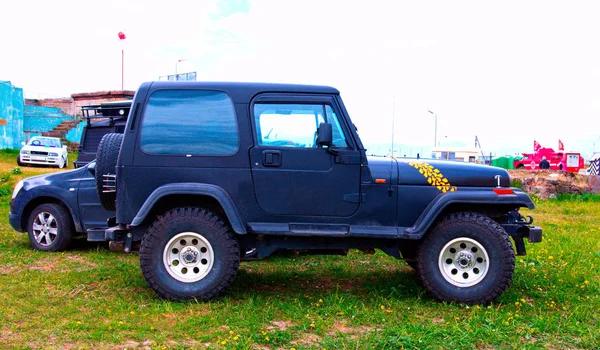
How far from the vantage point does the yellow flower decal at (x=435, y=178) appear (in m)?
5.64

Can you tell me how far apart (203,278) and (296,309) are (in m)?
0.96

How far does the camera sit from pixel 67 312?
516 centimetres

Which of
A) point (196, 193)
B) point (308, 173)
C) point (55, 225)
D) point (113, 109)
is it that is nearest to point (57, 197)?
point (55, 225)

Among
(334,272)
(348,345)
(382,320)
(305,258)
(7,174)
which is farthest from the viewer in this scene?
(7,174)

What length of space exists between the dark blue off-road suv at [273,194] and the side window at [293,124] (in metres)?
0.01

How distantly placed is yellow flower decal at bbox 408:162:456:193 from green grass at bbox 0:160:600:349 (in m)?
1.13

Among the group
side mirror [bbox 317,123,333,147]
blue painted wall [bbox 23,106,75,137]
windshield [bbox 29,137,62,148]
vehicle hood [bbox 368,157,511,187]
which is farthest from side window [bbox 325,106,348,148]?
blue painted wall [bbox 23,106,75,137]

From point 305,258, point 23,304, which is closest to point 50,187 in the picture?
point 23,304

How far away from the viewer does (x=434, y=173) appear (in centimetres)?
569

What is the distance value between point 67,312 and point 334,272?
10.5 ft

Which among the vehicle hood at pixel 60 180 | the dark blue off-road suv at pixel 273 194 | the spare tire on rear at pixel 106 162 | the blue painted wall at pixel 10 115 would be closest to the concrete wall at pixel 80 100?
the blue painted wall at pixel 10 115

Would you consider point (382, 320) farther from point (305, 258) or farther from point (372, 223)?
point (305, 258)

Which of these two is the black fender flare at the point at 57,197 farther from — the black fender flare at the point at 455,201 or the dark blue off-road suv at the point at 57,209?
the black fender flare at the point at 455,201

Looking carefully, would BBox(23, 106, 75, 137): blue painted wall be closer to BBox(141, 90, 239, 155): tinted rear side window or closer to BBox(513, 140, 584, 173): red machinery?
BBox(141, 90, 239, 155): tinted rear side window
